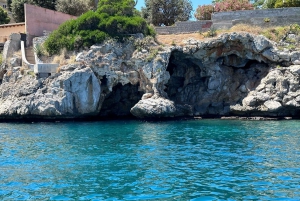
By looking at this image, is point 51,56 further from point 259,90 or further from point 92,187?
point 92,187

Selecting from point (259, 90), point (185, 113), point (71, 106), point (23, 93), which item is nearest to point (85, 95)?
point (71, 106)

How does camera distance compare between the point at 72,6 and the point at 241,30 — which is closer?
the point at 241,30

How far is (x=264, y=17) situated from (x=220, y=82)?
268 inches

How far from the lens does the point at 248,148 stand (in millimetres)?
16484

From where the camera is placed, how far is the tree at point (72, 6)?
4244 cm

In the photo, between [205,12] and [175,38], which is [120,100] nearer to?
[175,38]

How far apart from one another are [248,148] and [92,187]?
8040mm

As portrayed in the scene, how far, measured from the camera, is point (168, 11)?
44000mm

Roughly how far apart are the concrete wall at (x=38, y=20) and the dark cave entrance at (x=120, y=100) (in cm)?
880

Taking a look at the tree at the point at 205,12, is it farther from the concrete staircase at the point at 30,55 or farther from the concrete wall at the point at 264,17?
the concrete staircase at the point at 30,55

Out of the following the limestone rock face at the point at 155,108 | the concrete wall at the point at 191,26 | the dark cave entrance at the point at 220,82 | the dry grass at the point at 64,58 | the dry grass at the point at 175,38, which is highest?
the concrete wall at the point at 191,26

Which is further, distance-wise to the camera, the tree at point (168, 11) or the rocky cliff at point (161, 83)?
the tree at point (168, 11)

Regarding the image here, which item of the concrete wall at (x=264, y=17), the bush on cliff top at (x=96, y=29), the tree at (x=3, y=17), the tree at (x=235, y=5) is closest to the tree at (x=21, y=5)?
the tree at (x=3, y=17)

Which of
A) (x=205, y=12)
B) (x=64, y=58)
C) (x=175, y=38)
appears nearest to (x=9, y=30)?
(x=64, y=58)
